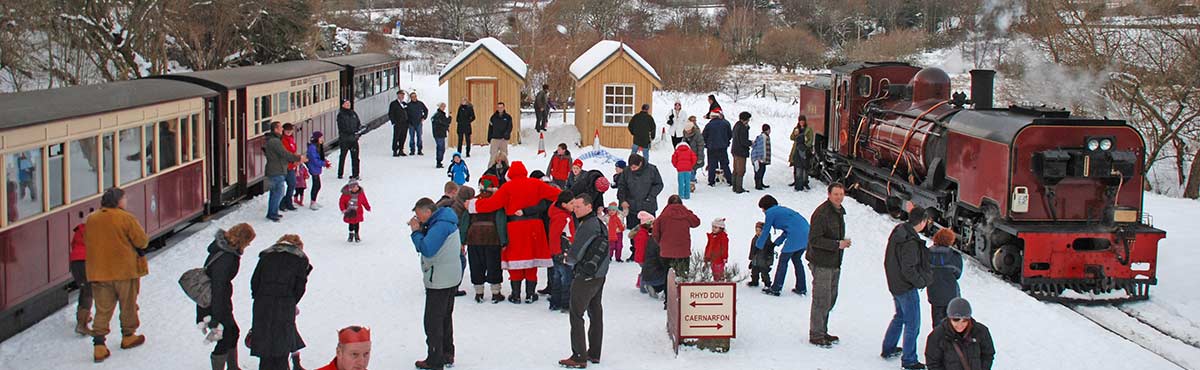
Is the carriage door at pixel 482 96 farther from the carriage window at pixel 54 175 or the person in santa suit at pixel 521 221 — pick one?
the carriage window at pixel 54 175

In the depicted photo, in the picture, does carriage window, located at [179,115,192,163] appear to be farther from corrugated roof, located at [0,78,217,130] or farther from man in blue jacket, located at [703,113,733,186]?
man in blue jacket, located at [703,113,733,186]

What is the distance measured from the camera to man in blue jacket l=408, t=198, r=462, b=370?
29.0 feet

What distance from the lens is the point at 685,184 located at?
18844 mm

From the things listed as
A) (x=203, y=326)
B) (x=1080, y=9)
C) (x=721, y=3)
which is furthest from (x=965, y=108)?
(x=721, y=3)

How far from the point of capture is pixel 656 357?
9.68 m

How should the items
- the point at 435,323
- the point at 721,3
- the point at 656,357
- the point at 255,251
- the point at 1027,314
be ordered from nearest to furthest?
the point at 435,323 < the point at 656,357 < the point at 1027,314 < the point at 255,251 < the point at 721,3

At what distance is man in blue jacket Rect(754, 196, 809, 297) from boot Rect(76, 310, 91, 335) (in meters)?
6.33

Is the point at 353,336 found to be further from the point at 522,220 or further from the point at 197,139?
the point at 197,139

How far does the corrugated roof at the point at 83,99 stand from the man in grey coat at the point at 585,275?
4.72m

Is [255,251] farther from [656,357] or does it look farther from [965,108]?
[965,108]

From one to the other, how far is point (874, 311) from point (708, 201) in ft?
24.3

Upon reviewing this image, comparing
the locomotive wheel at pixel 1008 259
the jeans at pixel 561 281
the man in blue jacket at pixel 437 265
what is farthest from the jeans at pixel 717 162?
the man in blue jacket at pixel 437 265

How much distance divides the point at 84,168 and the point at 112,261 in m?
2.40

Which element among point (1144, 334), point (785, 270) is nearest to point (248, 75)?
point (785, 270)
